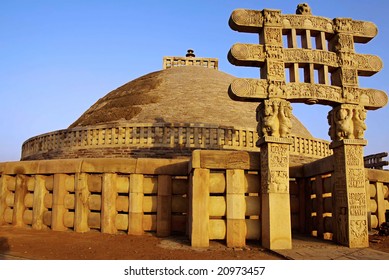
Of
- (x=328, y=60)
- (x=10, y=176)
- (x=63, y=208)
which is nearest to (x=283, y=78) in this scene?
(x=328, y=60)

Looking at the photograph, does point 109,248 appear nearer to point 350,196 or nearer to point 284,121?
point 284,121

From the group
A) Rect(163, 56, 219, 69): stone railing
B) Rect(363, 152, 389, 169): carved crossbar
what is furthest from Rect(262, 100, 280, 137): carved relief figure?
Rect(163, 56, 219, 69): stone railing

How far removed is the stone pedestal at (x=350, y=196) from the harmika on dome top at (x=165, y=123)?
265 inches

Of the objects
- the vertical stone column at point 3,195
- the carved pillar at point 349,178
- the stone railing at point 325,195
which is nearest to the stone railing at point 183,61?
the vertical stone column at point 3,195

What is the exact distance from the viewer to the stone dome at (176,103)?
17.1m

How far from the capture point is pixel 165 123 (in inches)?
543

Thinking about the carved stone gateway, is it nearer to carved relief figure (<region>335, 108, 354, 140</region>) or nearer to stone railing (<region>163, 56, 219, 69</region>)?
carved relief figure (<region>335, 108, 354, 140</region>)

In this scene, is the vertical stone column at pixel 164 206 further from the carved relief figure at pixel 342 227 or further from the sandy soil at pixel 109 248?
the carved relief figure at pixel 342 227

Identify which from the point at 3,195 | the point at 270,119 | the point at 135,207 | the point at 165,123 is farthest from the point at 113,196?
the point at 165,123

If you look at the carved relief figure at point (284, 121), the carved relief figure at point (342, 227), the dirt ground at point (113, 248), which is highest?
the carved relief figure at point (284, 121)

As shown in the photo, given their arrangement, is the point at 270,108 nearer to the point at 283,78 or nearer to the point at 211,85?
A: the point at 283,78

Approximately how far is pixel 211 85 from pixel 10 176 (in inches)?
560

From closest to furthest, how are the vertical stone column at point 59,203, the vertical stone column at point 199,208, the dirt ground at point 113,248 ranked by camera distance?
the dirt ground at point 113,248 → the vertical stone column at point 199,208 → the vertical stone column at point 59,203

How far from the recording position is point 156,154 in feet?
44.1
